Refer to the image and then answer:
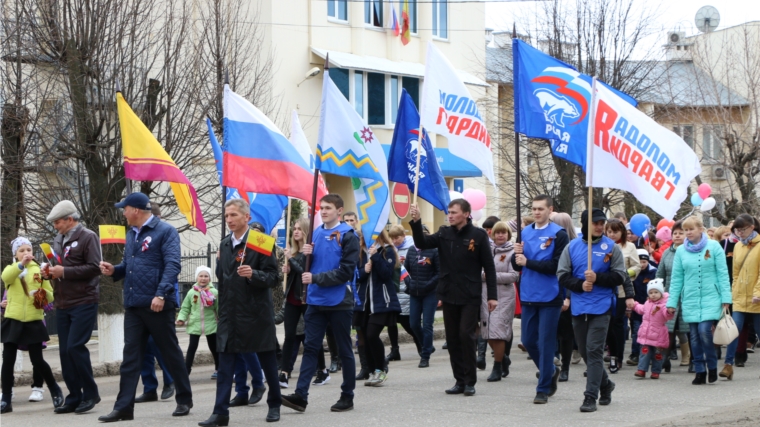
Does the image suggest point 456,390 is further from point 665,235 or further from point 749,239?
point 665,235

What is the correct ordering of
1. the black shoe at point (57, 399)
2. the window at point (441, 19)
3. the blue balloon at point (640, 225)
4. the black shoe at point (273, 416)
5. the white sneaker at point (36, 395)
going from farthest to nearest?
the window at point (441, 19), the blue balloon at point (640, 225), the white sneaker at point (36, 395), the black shoe at point (57, 399), the black shoe at point (273, 416)

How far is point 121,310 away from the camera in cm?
1429

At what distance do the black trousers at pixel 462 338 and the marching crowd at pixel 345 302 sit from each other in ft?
0.05

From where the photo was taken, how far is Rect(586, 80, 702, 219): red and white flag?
1012 cm

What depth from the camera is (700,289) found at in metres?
11.8

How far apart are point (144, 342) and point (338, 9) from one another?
79.9ft

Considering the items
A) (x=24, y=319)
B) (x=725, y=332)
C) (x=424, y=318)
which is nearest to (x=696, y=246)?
(x=725, y=332)

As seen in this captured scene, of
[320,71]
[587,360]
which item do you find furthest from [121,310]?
[320,71]

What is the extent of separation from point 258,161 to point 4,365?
311 cm

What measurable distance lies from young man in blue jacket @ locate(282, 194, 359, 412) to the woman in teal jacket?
13.2ft

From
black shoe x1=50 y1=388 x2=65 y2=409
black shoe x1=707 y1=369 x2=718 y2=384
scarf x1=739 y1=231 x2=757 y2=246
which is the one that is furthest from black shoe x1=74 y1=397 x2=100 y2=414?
scarf x1=739 y1=231 x2=757 y2=246

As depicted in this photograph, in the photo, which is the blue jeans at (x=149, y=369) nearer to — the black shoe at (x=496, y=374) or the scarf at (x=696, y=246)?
the black shoe at (x=496, y=374)

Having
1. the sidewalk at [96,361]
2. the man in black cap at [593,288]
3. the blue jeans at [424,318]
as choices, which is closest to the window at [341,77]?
the sidewalk at [96,361]

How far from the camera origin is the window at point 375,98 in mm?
32969
